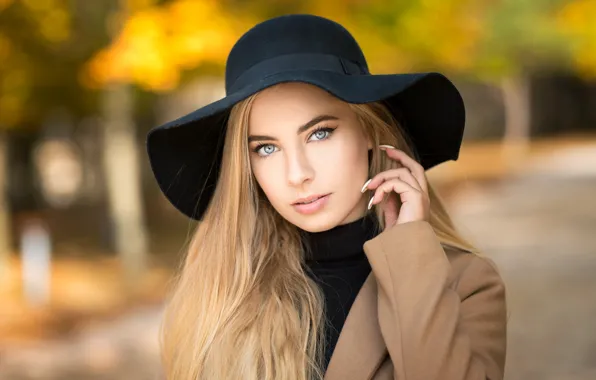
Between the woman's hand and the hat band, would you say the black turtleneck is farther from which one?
the hat band

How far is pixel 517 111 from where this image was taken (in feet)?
97.7

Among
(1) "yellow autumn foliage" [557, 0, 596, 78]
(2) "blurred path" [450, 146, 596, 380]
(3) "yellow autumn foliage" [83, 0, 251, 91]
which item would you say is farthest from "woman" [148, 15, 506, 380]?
(1) "yellow autumn foliage" [557, 0, 596, 78]

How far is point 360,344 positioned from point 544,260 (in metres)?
7.03

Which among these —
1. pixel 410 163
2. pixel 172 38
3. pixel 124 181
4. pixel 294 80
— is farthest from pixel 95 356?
pixel 294 80

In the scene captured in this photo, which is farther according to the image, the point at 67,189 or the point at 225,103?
the point at 67,189

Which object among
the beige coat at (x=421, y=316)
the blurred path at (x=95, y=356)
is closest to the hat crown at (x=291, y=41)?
the beige coat at (x=421, y=316)

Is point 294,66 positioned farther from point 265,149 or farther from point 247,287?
point 247,287

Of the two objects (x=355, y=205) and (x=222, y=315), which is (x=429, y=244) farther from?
(x=222, y=315)

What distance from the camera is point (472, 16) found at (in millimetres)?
11250

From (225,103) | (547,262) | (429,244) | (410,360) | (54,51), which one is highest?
(54,51)

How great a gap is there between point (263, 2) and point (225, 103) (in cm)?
627

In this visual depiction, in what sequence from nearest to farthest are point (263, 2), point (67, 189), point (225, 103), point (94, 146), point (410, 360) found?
point (410, 360) → point (225, 103) → point (263, 2) → point (94, 146) → point (67, 189)

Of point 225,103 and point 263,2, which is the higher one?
point 263,2

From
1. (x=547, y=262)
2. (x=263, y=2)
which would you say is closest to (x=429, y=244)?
(x=263, y=2)
